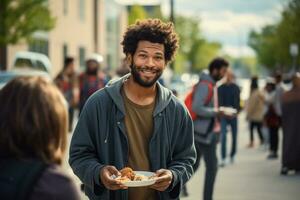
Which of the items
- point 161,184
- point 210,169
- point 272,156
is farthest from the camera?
point 272,156

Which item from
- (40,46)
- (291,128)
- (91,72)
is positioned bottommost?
(291,128)

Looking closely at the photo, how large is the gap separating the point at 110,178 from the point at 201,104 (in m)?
4.45

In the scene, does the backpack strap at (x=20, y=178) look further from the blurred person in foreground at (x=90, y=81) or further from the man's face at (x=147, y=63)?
the blurred person in foreground at (x=90, y=81)

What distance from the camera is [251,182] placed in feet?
36.9

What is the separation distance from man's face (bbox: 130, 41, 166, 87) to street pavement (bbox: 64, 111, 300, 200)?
4613 millimetres

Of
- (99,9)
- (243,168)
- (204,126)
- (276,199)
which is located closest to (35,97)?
(204,126)

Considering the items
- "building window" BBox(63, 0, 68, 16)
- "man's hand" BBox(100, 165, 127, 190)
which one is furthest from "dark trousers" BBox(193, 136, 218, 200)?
"building window" BBox(63, 0, 68, 16)

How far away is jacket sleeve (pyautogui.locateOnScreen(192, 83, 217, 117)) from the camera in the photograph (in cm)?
832

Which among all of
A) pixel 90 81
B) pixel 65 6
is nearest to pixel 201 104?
pixel 90 81

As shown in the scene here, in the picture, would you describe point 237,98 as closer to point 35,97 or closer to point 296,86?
point 296,86

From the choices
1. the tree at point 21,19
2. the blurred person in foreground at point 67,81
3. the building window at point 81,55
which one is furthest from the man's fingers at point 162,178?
the building window at point 81,55

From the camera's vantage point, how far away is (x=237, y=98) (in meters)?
13.6

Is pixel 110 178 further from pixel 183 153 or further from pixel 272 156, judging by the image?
pixel 272 156

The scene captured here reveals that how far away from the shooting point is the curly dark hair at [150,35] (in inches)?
172
